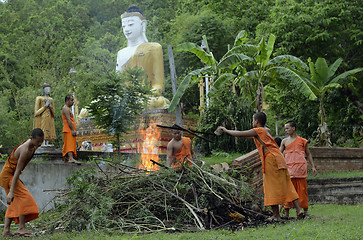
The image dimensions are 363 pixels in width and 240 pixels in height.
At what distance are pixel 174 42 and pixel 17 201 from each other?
2630cm

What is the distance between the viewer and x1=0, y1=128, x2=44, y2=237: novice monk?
6.99 metres

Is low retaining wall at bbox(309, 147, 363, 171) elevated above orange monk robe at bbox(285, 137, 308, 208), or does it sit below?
below

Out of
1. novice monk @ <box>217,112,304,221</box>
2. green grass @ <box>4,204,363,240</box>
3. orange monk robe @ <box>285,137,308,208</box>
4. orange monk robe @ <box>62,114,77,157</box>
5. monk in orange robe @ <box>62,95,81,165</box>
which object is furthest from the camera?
orange monk robe @ <box>62,114,77,157</box>

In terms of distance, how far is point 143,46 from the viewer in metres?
21.1

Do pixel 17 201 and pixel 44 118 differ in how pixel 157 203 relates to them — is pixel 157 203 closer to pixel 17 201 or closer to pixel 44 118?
pixel 17 201

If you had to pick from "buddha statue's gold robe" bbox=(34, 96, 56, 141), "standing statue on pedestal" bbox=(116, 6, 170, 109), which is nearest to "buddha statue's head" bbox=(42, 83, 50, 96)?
"buddha statue's gold robe" bbox=(34, 96, 56, 141)

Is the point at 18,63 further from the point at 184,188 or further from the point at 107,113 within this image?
the point at 184,188

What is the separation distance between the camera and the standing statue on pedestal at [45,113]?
13078 millimetres

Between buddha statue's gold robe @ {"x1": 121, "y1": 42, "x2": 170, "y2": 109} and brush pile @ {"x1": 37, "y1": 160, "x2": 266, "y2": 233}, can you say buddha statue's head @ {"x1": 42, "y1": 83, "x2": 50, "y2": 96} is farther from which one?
buddha statue's gold robe @ {"x1": 121, "y1": 42, "x2": 170, "y2": 109}

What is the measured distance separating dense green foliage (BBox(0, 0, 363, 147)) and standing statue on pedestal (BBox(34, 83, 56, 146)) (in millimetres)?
3239

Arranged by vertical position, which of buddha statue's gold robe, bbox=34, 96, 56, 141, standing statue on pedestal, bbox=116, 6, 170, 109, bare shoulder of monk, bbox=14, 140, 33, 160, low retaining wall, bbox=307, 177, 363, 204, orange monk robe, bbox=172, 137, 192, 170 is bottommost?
low retaining wall, bbox=307, 177, 363, 204

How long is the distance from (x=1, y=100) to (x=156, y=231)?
→ 21.7 m

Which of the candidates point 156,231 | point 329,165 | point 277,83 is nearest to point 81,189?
point 156,231

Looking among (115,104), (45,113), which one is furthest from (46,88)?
(115,104)
